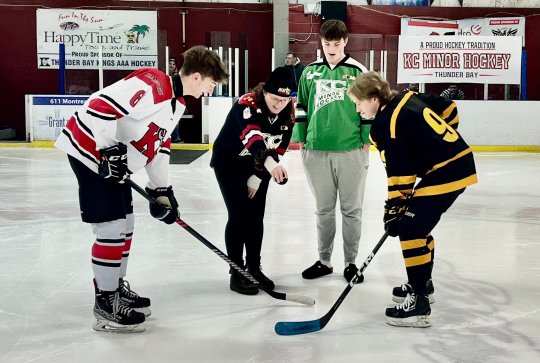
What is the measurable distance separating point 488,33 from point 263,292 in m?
9.92

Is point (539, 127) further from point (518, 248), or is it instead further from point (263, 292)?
point (263, 292)

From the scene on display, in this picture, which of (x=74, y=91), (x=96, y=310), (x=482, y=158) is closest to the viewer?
(x=96, y=310)

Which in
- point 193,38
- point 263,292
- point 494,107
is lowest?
point 263,292

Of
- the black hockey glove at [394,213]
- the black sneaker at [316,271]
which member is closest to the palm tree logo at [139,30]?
the black sneaker at [316,271]

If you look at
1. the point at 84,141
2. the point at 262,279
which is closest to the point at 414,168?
the point at 262,279

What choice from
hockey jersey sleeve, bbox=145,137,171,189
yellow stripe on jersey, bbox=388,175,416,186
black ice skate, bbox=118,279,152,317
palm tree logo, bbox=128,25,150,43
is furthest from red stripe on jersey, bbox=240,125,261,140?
palm tree logo, bbox=128,25,150,43

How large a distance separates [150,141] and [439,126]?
3.44 ft

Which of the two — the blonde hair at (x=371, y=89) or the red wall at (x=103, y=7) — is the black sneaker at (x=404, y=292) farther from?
the red wall at (x=103, y=7)

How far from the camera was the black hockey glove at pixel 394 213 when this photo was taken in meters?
2.91

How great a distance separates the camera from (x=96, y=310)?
2.92 metres

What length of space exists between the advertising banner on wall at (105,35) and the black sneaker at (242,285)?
8.86 meters

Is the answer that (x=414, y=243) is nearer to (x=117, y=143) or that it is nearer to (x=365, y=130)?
(x=365, y=130)

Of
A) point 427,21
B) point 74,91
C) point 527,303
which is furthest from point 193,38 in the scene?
point 527,303

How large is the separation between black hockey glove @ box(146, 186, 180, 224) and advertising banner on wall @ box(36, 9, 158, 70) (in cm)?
906
